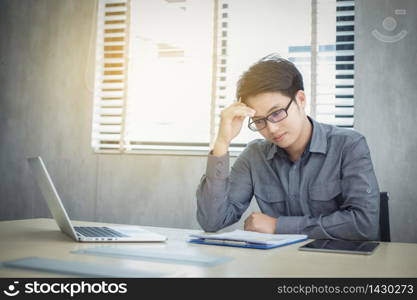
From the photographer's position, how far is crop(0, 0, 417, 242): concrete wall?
9.20 feet

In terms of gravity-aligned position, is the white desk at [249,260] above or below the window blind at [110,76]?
below

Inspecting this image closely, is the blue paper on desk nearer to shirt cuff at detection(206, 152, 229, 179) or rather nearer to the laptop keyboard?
the laptop keyboard

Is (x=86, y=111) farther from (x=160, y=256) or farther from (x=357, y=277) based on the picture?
(x=357, y=277)

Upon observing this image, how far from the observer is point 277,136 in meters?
1.79

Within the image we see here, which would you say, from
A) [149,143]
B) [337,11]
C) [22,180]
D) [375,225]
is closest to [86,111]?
[149,143]

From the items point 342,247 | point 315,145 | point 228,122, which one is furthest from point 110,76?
point 342,247

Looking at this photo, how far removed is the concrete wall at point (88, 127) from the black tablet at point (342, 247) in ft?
5.45

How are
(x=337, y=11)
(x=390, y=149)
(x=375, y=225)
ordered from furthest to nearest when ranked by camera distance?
(x=337, y=11), (x=390, y=149), (x=375, y=225)

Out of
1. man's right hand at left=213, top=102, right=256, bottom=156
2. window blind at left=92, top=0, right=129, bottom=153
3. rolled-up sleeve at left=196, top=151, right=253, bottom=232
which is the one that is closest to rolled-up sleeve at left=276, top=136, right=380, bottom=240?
rolled-up sleeve at left=196, top=151, right=253, bottom=232

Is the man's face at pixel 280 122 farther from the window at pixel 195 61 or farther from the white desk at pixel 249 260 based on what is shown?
the window at pixel 195 61

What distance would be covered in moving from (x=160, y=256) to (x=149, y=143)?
2.47 m

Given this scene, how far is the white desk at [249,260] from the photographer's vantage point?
0.87 meters

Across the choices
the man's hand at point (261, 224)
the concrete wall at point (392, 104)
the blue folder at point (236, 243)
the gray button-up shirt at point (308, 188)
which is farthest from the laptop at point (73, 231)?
the concrete wall at point (392, 104)

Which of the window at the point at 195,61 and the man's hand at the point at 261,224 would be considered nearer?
the man's hand at the point at 261,224
